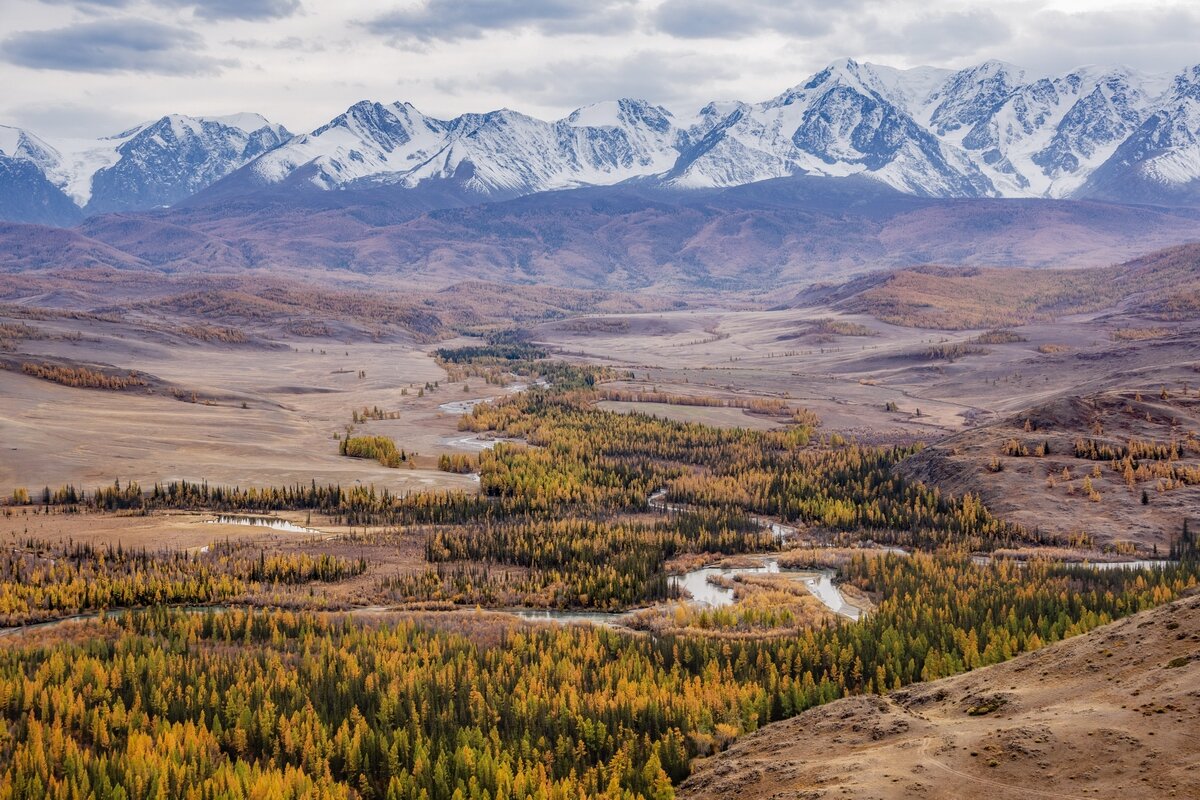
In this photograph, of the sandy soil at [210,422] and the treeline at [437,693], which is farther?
the sandy soil at [210,422]

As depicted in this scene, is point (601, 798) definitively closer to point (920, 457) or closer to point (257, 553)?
point (257, 553)

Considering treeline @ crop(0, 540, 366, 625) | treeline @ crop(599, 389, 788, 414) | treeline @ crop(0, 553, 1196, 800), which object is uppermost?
treeline @ crop(599, 389, 788, 414)

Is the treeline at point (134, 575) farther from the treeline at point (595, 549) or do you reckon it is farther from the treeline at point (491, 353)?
the treeline at point (491, 353)

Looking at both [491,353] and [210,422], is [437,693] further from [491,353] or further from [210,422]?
[491,353]

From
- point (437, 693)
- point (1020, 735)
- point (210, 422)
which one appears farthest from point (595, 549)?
point (210, 422)

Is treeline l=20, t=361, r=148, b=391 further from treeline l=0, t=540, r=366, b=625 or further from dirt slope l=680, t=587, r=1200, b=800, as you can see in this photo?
dirt slope l=680, t=587, r=1200, b=800

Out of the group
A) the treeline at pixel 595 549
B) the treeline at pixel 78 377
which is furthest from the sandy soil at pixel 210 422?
the treeline at pixel 595 549

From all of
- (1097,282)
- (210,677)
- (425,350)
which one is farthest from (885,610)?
(1097,282)

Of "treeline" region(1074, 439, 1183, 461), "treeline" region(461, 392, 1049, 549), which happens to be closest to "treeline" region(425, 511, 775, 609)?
"treeline" region(461, 392, 1049, 549)
